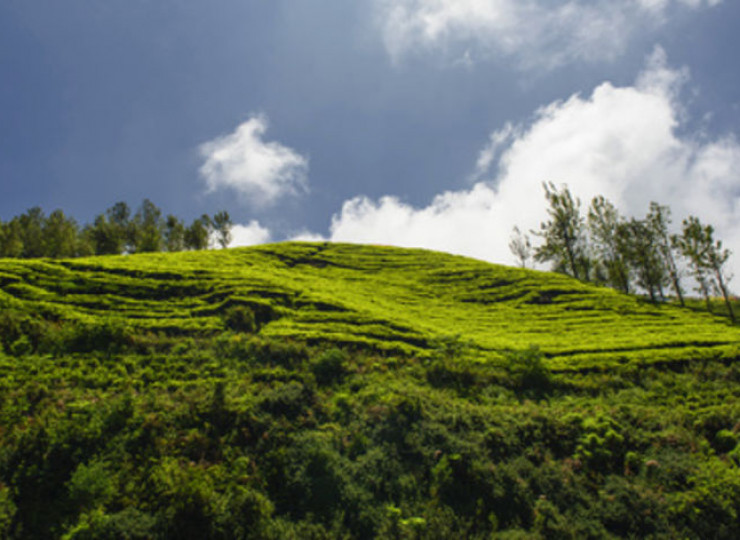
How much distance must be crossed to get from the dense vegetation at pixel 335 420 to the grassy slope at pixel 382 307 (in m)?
0.24

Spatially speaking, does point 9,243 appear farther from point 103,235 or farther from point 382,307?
point 382,307

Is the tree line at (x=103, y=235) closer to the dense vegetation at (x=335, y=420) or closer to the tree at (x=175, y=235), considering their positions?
the tree at (x=175, y=235)

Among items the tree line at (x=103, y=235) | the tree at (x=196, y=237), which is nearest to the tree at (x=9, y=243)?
the tree line at (x=103, y=235)

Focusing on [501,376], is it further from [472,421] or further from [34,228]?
[34,228]

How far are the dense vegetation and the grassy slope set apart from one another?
238mm

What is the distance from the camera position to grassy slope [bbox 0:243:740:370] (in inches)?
984

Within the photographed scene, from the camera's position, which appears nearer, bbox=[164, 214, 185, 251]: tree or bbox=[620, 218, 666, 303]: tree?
bbox=[620, 218, 666, 303]: tree

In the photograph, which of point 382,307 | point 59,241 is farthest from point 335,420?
point 59,241

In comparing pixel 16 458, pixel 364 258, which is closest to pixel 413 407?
pixel 16 458

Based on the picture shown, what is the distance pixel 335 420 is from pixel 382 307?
18.7m

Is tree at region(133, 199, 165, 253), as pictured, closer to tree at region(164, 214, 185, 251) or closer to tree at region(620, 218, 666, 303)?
tree at region(164, 214, 185, 251)

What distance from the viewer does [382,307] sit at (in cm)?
3503

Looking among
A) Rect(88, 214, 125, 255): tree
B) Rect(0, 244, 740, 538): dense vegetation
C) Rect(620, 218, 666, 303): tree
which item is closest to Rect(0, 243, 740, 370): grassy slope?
Rect(0, 244, 740, 538): dense vegetation

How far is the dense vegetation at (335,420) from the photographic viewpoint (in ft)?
38.0
